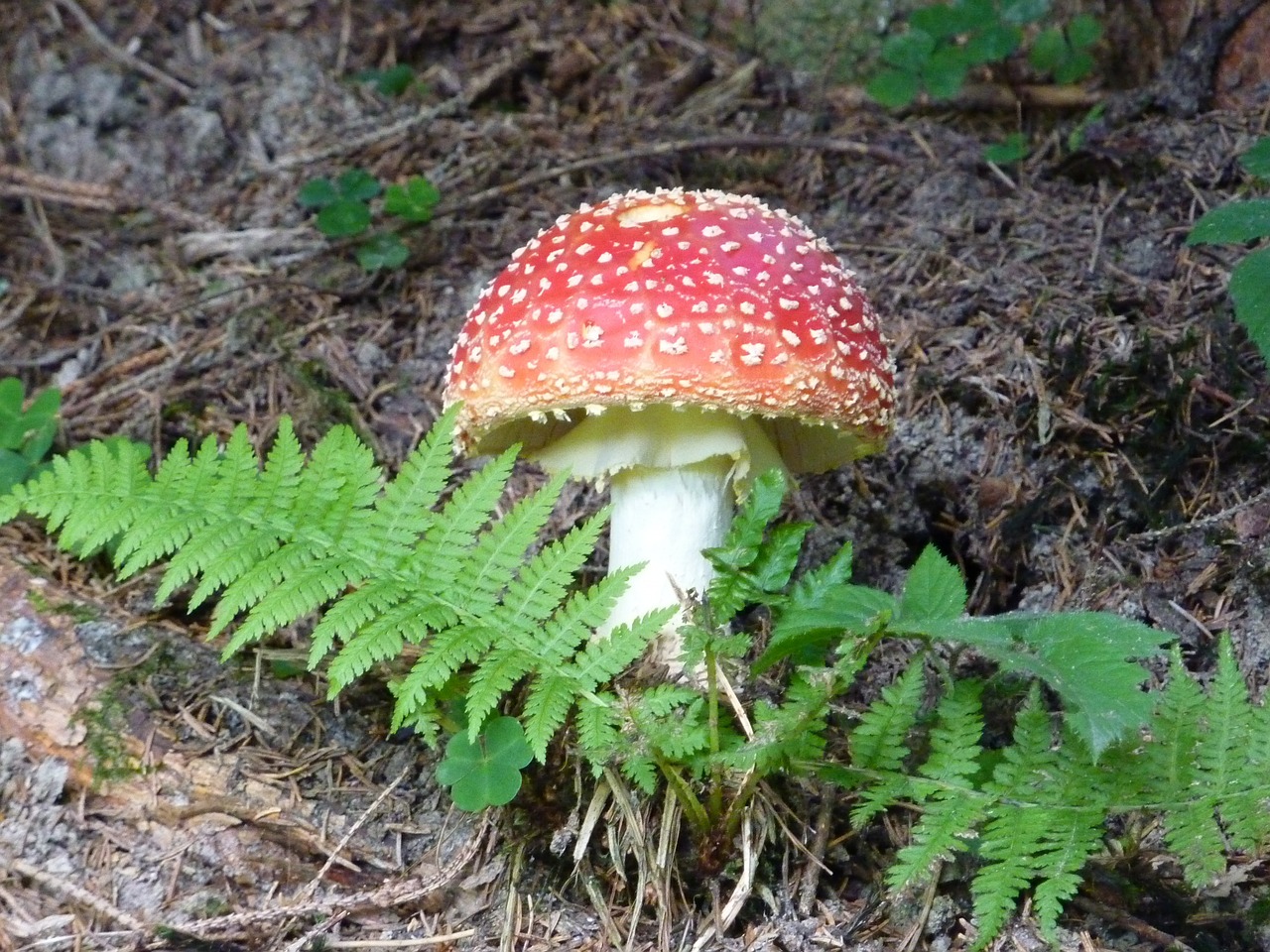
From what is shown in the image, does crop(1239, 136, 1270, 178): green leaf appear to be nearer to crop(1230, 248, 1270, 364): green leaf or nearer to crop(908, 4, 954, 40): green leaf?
crop(1230, 248, 1270, 364): green leaf

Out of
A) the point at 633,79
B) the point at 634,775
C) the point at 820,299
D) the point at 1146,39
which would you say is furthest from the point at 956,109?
the point at 634,775

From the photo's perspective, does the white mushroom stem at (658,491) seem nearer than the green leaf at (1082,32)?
Yes

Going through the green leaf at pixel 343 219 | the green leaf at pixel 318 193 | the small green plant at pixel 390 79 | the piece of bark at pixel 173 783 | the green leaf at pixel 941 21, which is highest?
the green leaf at pixel 941 21

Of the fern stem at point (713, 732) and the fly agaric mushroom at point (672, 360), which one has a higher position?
the fly agaric mushroom at point (672, 360)

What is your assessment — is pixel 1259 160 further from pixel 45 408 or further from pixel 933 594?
pixel 45 408

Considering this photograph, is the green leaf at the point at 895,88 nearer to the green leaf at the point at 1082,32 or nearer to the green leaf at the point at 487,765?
the green leaf at the point at 1082,32

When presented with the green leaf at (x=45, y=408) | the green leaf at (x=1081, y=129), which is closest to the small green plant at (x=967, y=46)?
the green leaf at (x=1081, y=129)

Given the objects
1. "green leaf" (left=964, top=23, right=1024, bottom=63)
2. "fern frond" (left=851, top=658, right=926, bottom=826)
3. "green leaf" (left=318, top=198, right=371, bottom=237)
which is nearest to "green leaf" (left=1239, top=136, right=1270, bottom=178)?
"green leaf" (left=964, top=23, right=1024, bottom=63)
